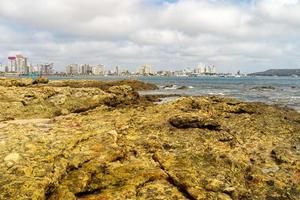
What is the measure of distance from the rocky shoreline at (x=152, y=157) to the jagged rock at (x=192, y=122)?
33mm

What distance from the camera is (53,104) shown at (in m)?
17.6

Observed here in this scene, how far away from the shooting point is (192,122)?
1231 centimetres

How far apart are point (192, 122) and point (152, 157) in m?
2.55

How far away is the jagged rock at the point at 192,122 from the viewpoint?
12195 mm

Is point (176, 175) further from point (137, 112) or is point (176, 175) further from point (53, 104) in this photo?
point (53, 104)

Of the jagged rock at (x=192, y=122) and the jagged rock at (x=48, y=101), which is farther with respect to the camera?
the jagged rock at (x=48, y=101)

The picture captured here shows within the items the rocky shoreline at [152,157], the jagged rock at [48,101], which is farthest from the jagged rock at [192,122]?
the jagged rock at [48,101]

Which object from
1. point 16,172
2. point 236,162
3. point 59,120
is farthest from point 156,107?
point 16,172

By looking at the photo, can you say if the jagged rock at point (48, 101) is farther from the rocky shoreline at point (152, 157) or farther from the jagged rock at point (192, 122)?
the jagged rock at point (192, 122)

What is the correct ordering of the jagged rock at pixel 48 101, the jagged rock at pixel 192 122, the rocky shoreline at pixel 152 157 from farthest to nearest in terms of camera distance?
1. the jagged rock at pixel 48 101
2. the jagged rock at pixel 192 122
3. the rocky shoreline at pixel 152 157

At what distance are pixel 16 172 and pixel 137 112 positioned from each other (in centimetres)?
598

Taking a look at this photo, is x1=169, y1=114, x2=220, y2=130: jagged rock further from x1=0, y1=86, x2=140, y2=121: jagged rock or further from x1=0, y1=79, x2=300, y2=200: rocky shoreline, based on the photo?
x1=0, y1=86, x2=140, y2=121: jagged rock

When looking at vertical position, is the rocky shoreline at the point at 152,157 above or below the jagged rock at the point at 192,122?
below

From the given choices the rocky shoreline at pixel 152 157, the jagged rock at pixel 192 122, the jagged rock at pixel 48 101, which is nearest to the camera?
the rocky shoreline at pixel 152 157
